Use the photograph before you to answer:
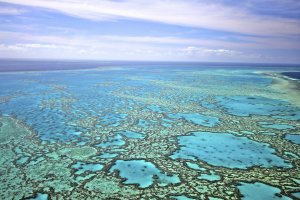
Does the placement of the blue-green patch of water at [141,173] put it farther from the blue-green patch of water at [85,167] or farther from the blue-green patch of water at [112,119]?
the blue-green patch of water at [112,119]

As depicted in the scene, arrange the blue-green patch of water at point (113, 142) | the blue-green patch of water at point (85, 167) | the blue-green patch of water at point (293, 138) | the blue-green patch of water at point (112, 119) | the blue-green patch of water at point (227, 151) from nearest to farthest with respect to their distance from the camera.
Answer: the blue-green patch of water at point (85, 167) → the blue-green patch of water at point (227, 151) → the blue-green patch of water at point (113, 142) → the blue-green patch of water at point (293, 138) → the blue-green patch of water at point (112, 119)

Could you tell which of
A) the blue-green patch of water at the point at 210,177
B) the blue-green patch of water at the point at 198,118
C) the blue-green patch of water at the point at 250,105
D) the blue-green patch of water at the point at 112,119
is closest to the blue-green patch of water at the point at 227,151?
the blue-green patch of water at the point at 210,177

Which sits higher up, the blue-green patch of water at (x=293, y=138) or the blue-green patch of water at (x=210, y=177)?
the blue-green patch of water at (x=293, y=138)

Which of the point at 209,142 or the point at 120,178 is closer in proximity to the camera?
the point at 120,178

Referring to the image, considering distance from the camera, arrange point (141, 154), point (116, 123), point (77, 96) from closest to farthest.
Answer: point (141, 154), point (116, 123), point (77, 96)

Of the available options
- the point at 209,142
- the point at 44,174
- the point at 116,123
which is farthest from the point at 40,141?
the point at 209,142

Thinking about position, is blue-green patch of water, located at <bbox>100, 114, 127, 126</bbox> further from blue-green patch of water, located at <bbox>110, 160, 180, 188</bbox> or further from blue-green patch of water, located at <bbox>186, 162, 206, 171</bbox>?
blue-green patch of water, located at <bbox>186, 162, 206, 171</bbox>

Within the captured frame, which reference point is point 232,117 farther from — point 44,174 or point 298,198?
point 44,174
